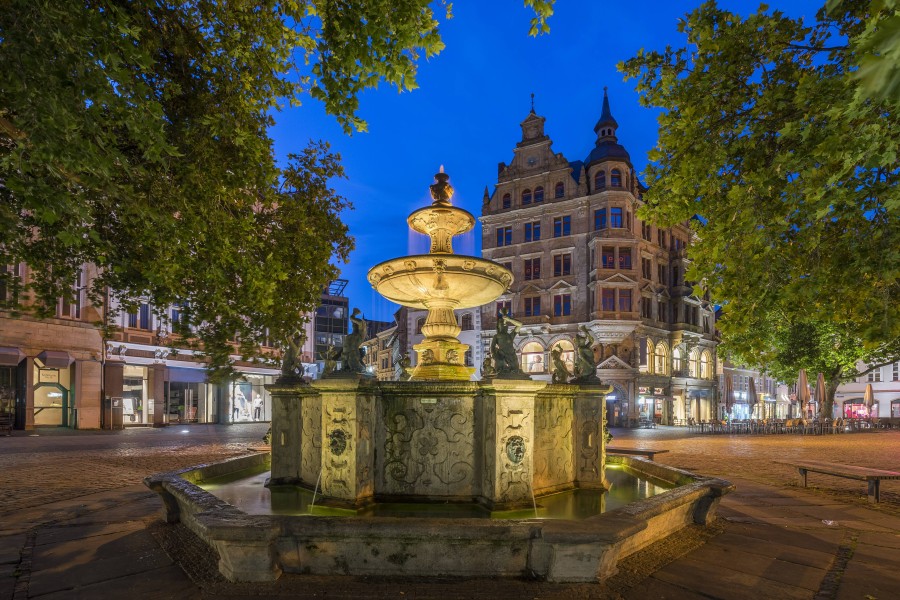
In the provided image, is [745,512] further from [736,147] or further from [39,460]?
[39,460]

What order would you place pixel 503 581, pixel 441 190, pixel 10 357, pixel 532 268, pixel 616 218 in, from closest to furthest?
pixel 503 581 < pixel 441 190 < pixel 10 357 < pixel 616 218 < pixel 532 268

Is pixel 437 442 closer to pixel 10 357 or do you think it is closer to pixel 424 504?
pixel 424 504

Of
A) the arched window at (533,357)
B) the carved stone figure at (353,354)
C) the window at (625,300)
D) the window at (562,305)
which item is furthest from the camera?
the arched window at (533,357)

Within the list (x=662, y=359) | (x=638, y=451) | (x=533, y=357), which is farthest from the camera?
(x=662, y=359)

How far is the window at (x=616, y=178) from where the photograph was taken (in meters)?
36.8

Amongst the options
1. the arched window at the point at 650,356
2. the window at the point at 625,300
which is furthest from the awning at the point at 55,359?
the arched window at the point at 650,356

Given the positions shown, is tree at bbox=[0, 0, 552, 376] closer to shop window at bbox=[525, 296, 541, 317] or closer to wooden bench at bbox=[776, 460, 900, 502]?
wooden bench at bbox=[776, 460, 900, 502]

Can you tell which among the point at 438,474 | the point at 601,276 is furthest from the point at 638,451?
the point at 601,276

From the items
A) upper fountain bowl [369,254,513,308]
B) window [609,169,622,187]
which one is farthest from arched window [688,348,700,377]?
upper fountain bowl [369,254,513,308]

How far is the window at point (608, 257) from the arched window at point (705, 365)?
43.6 feet

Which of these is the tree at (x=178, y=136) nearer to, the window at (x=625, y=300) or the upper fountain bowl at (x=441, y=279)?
the upper fountain bowl at (x=441, y=279)

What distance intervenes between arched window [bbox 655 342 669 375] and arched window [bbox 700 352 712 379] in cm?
545

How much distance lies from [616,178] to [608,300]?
335 inches

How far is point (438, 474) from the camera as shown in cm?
654
